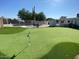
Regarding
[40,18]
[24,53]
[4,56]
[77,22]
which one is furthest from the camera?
[40,18]

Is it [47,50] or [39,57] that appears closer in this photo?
[39,57]

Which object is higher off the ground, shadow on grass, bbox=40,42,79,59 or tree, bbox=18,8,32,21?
tree, bbox=18,8,32,21

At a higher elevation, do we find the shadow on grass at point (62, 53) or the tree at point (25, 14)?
the tree at point (25, 14)

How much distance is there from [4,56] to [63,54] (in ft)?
10.5

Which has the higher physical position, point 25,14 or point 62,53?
point 25,14

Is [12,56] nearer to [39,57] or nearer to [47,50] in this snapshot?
[39,57]

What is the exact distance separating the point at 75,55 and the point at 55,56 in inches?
42.5

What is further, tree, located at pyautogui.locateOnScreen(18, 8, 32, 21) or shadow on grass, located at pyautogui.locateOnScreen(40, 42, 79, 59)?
tree, located at pyautogui.locateOnScreen(18, 8, 32, 21)

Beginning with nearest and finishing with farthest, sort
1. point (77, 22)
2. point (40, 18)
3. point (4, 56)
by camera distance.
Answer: point (4, 56)
point (77, 22)
point (40, 18)

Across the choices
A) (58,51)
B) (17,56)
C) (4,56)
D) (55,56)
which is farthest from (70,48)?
(4,56)

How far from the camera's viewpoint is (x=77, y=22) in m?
36.3

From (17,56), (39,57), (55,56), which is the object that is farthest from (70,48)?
(17,56)

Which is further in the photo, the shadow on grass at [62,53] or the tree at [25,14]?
the tree at [25,14]

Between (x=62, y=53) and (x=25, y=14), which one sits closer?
(x=62, y=53)
